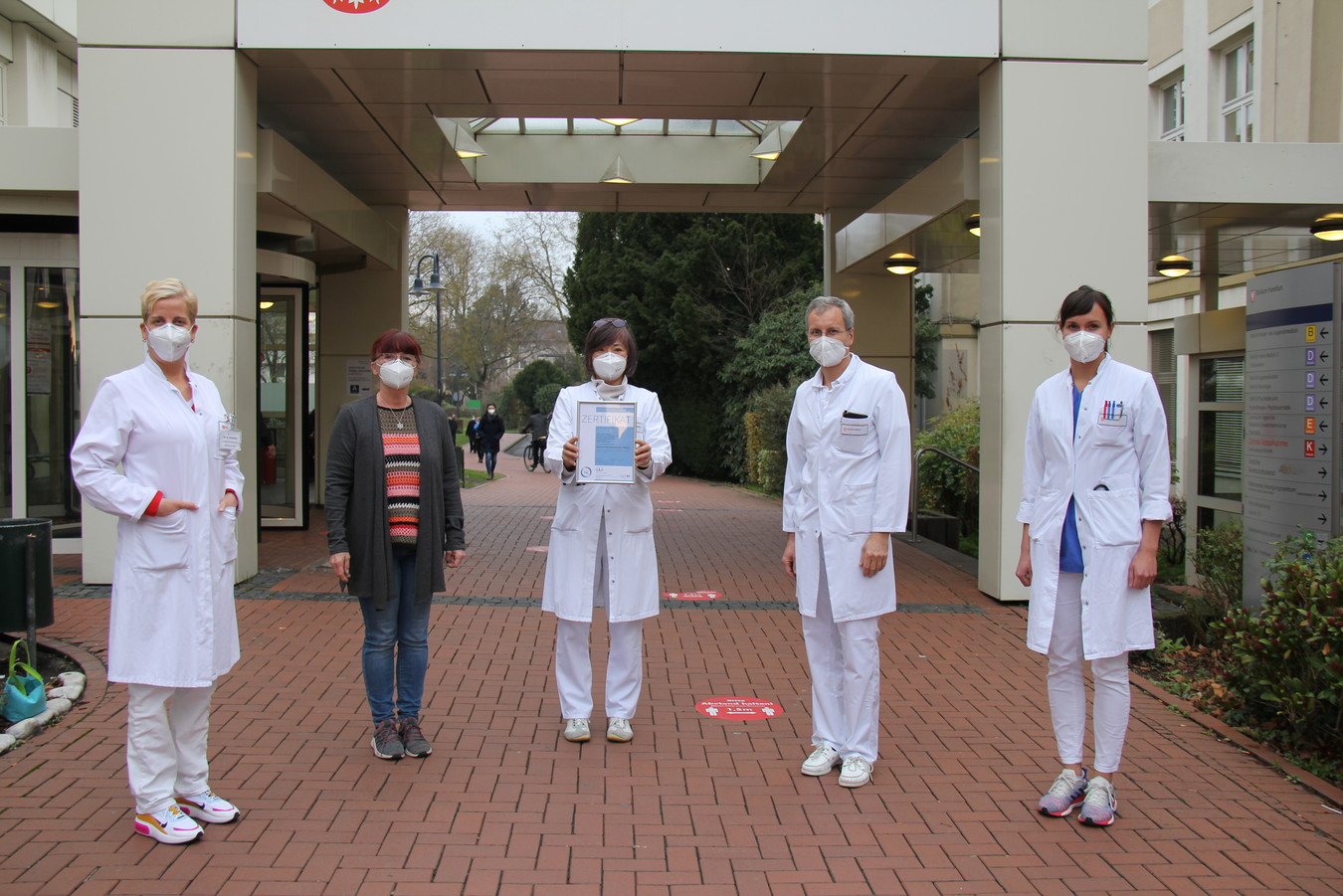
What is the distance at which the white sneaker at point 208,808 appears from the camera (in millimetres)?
3723

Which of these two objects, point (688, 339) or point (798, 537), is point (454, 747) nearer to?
point (798, 537)

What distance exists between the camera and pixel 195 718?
3719mm

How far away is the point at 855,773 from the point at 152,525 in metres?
2.77

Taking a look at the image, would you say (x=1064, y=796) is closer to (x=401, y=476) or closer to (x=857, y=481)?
(x=857, y=481)

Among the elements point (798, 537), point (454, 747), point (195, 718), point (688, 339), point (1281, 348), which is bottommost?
point (454, 747)

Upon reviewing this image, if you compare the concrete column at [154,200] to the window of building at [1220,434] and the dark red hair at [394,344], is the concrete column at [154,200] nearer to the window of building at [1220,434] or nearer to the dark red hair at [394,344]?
the dark red hair at [394,344]

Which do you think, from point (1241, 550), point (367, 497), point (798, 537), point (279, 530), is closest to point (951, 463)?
point (1241, 550)

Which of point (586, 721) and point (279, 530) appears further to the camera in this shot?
point (279, 530)

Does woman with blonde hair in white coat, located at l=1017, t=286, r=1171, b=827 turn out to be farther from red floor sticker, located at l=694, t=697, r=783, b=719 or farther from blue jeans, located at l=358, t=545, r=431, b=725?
blue jeans, located at l=358, t=545, r=431, b=725

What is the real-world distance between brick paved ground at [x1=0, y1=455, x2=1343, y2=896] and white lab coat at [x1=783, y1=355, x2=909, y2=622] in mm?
797

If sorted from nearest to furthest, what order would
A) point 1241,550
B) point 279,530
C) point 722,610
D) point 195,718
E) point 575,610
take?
point 195,718 < point 575,610 < point 1241,550 < point 722,610 < point 279,530

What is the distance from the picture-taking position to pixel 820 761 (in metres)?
4.32

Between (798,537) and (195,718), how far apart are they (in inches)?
94.9

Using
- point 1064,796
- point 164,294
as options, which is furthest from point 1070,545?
point 164,294
